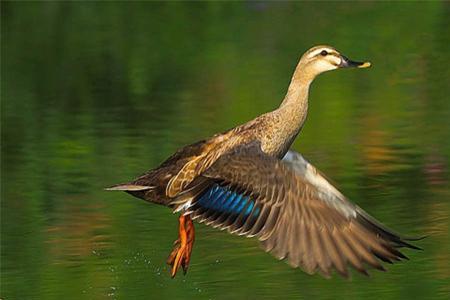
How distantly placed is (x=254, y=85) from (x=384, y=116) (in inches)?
108

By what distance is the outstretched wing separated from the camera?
10.0 meters

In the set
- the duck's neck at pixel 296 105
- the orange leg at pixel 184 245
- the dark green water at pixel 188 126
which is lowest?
the dark green water at pixel 188 126

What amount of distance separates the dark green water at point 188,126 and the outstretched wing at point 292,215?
3.36ft

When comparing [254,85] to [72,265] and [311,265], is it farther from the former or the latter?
[311,265]

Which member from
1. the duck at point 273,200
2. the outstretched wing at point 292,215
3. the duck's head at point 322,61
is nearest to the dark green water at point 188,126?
the duck at point 273,200

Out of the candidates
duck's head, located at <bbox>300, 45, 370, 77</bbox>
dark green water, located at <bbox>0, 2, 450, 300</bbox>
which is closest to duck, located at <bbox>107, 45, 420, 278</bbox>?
duck's head, located at <bbox>300, 45, 370, 77</bbox>

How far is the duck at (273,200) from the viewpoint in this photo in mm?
10055

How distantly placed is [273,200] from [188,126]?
7.66 m

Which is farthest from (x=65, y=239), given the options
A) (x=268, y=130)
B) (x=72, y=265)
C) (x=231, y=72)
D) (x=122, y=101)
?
(x=231, y=72)

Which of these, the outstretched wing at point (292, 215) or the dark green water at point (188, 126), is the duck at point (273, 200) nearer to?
the outstretched wing at point (292, 215)

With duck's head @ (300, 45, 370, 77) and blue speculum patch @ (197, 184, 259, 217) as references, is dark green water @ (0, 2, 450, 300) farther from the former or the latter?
duck's head @ (300, 45, 370, 77)

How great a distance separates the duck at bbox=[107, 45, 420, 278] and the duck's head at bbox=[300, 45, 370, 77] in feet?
0.84

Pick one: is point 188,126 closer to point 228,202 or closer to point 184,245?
point 184,245

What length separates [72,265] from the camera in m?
12.6
